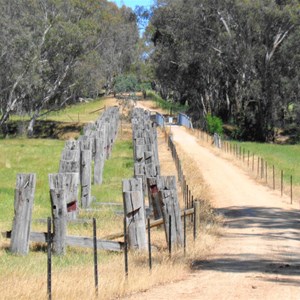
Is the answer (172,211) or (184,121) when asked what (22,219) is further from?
(184,121)

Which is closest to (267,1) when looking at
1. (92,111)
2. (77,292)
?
(92,111)

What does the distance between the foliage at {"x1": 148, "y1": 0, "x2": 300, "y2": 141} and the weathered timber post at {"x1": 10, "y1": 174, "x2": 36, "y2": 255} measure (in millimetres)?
44977

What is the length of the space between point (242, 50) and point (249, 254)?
150 feet

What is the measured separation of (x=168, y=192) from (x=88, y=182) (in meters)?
7.94

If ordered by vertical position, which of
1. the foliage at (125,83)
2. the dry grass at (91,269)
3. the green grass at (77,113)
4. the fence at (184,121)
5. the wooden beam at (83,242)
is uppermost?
the foliage at (125,83)

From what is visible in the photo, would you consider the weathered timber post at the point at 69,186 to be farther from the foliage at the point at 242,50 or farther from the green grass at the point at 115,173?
the foliage at the point at 242,50

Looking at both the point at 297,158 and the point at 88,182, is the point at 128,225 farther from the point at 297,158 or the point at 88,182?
the point at 297,158

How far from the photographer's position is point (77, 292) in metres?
9.09

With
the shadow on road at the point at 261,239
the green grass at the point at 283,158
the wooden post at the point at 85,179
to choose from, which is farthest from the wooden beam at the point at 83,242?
the green grass at the point at 283,158

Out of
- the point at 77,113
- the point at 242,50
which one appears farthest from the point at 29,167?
the point at 77,113

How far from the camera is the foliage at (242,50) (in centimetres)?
5622

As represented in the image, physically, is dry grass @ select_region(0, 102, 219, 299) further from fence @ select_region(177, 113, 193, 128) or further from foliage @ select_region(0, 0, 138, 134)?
fence @ select_region(177, 113, 193, 128)

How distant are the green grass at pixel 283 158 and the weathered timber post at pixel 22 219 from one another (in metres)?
19.2

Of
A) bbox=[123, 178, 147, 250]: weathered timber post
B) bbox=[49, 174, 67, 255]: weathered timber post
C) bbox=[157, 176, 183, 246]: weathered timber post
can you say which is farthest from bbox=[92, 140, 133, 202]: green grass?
bbox=[123, 178, 147, 250]: weathered timber post
